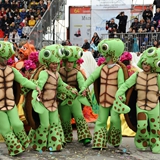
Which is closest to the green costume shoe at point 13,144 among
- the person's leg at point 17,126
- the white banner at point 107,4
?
the person's leg at point 17,126

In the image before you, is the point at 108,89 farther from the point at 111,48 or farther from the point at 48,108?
the point at 48,108

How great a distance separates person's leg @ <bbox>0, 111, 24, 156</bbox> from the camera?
207 inches

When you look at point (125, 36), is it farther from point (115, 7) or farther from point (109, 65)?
point (109, 65)

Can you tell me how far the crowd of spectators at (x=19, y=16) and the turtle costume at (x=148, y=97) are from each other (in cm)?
919

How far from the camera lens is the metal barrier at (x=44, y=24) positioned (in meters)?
13.8

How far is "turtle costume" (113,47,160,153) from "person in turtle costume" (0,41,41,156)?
1.39m

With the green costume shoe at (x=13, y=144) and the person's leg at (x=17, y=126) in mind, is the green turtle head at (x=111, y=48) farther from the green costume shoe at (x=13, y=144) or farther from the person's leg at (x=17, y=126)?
the green costume shoe at (x=13, y=144)

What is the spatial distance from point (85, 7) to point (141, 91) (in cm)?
1417

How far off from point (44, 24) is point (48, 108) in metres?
10.3

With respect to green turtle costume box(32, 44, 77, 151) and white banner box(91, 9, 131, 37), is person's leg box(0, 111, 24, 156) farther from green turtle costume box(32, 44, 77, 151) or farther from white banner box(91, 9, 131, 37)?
white banner box(91, 9, 131, 37)

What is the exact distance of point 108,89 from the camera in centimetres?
580

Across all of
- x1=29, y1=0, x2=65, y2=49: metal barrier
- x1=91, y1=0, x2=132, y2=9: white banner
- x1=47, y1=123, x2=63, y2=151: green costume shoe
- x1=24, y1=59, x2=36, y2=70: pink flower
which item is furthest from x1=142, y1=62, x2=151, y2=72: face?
x1=91, y1=0, x2=132, y2=9: white banner

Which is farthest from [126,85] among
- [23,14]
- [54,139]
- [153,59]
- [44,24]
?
[23,14]

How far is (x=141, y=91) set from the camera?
18.7 feet
